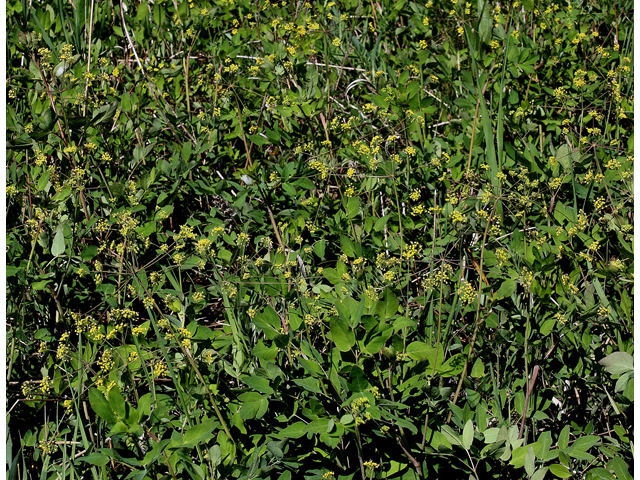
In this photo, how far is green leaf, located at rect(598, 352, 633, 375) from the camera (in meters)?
1.62

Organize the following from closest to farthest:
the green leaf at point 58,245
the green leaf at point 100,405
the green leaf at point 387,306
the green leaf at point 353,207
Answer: the green leaf at point 100,405
the green leaf at point 387,306
the green leaf at point 58,245
the green leaf at point 353,207

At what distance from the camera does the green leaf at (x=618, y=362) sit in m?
1.62

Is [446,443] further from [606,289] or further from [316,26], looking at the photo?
[316,26]

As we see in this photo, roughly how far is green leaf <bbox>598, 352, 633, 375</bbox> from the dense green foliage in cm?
1

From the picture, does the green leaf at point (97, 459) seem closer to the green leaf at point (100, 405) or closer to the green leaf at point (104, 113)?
the green leaf at point (100, 405)

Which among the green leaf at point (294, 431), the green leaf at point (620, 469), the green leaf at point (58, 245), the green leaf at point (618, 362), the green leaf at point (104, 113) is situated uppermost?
the green leaf at point (104, 113)

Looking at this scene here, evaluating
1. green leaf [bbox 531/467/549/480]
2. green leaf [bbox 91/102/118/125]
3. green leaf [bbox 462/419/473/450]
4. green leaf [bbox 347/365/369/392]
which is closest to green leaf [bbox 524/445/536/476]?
green leaf [bbox 531/467/549/480]

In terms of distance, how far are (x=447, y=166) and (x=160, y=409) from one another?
59.3 inches

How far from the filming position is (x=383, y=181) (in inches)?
94.3

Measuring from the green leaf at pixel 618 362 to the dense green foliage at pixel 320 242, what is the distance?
0.03ft

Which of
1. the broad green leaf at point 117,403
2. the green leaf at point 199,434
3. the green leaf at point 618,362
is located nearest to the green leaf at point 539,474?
the green leaf at point 618,362

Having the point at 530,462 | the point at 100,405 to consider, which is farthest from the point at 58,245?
the point at 530,462

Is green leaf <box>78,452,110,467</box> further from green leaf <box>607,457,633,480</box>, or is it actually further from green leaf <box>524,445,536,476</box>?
green leaf <box>607,457,633,480</box>

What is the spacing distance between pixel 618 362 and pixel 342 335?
0.76 m
